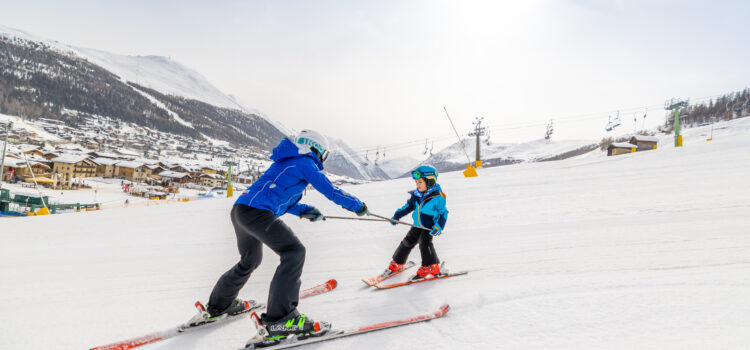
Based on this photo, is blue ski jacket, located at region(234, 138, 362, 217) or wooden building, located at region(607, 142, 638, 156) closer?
blue ski jacket, located at region(234, 138, 362, 217)

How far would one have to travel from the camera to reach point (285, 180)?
2555mm

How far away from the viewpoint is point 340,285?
Result: 12.5 ft

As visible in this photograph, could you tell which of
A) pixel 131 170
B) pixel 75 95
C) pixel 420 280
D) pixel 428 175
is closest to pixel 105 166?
pixel 131 170

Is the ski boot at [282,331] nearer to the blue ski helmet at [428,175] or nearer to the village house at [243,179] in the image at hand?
the blue ski helmet at [428,175]

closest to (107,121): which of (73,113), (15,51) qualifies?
(73,113)

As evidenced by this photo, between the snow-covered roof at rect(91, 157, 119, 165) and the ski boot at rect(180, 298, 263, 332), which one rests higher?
the snow-covered roof at rect(91, 157, 119, 165)

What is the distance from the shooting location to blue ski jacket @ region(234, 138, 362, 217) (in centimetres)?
254

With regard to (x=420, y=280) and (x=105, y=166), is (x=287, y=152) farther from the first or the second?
(x=105, y=166)

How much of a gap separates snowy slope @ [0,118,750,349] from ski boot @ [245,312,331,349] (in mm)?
175

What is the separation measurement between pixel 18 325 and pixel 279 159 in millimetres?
2803

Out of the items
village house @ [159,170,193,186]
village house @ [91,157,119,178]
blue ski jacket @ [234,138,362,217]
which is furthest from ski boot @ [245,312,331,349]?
village house @ [91,157,119,178]

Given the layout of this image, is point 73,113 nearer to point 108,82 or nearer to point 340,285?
point 108,82

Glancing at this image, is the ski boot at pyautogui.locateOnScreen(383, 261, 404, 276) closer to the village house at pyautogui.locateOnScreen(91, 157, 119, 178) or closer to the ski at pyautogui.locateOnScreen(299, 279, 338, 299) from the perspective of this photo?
the ski at pyautogui.locateOnScreen(299, 279, 338, 299)

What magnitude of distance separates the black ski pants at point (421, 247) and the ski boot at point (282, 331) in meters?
1.61
